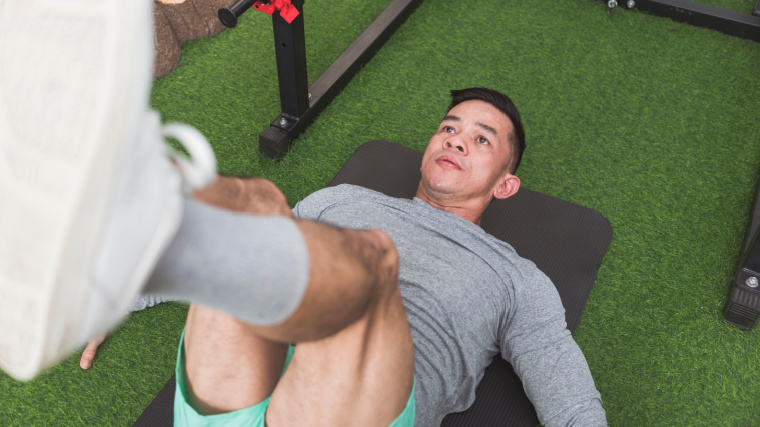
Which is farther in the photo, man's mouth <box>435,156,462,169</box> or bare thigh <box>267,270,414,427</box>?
man's mouth <box>435,156,462,169</box>

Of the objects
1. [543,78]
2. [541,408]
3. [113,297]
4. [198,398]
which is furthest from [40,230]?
[543,78]

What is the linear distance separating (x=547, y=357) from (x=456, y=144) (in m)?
0.65

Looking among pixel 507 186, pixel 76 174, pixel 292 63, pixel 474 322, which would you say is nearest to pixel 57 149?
pixel 76 174

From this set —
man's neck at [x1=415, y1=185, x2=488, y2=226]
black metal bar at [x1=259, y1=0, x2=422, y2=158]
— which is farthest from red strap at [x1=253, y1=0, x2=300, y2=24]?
man's neck at [x1=415, y1=185, x2=488, y2=226]

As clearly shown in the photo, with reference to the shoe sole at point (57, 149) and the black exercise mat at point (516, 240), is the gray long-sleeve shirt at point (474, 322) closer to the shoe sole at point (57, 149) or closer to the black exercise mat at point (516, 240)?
the black exercise mat at point (516, 240)

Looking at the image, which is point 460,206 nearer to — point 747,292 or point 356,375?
point 356,375

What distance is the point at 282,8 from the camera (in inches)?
77.1

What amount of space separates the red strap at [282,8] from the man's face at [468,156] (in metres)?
0.67

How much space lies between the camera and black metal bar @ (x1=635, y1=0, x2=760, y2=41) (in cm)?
285

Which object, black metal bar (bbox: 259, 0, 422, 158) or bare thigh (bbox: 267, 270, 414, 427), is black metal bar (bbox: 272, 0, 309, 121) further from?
bare thigh (bbox: 267, 270, 414, 427)

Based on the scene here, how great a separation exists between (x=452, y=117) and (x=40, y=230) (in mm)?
1362

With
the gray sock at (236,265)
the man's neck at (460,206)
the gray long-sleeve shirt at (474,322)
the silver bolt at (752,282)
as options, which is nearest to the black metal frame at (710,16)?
the silver bolt at (752,282)

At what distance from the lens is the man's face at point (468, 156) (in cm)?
168

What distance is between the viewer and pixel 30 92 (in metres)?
0.62
